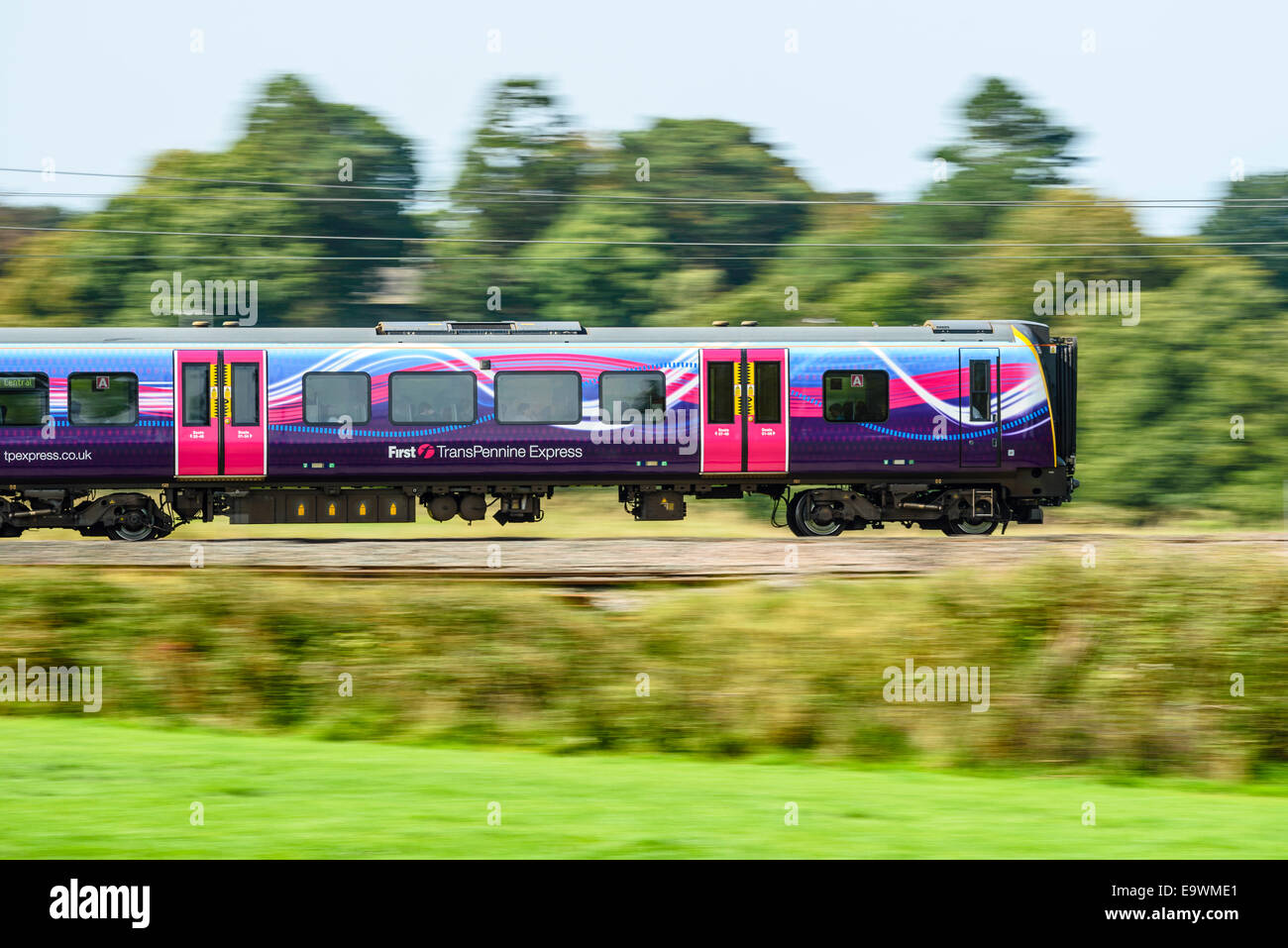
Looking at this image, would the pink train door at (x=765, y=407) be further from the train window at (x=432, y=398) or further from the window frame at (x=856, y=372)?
the train window at (x=432, y=398)

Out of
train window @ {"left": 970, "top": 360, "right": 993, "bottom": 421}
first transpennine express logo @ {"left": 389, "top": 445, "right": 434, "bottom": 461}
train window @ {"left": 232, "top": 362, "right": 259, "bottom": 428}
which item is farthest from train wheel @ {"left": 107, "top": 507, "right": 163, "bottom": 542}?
train window @ {"left": 970, "top": 360, "right": 993, "bottom": 421}

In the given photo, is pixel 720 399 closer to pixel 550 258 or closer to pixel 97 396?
pixel 97 396

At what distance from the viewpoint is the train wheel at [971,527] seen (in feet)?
87.4

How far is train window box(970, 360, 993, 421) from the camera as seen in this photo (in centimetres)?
2581

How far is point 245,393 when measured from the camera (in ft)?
82.9

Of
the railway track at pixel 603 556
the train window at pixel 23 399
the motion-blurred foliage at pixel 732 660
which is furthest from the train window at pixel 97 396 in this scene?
the motion-blurred foliage at pixel 732 660

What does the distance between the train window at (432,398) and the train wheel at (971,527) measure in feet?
28.2

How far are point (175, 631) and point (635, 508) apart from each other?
1092 centimetres

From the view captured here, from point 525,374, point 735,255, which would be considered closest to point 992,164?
point 735,255

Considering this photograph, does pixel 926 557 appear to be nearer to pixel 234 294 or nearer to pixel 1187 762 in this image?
pixel 1187 762

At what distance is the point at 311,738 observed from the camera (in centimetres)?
1571

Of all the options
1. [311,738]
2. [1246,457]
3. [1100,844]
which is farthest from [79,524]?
[1246,457]

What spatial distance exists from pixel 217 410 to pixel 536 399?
17.4ft

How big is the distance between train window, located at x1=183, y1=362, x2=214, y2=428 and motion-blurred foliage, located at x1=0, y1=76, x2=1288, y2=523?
19.8 meters
